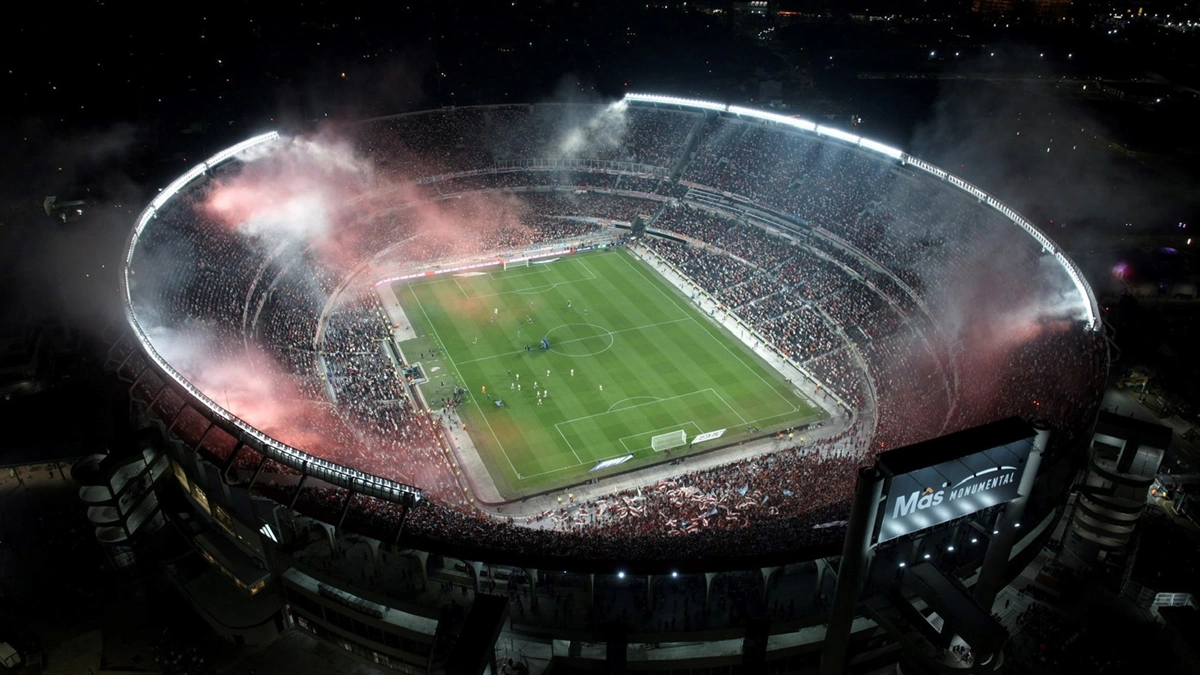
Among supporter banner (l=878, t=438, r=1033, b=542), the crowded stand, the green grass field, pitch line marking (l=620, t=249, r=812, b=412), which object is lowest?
the green grass field

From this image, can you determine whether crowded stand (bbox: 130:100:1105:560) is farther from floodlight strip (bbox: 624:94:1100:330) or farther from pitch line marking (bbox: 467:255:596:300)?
pitch line marking (bbox: 467:255:596:300)

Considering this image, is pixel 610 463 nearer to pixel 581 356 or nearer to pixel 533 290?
pixel 581 356

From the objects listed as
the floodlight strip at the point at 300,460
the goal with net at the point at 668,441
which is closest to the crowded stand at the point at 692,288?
the floodlight strip at the point at 300,460

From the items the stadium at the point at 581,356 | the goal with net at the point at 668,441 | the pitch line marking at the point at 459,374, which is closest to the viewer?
the stadium at the point at 581,356

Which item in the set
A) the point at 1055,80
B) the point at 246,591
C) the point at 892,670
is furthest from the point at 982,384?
the point at 1055,80

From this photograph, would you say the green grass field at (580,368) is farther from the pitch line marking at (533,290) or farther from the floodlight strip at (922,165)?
the floodlight strip at (922,165)

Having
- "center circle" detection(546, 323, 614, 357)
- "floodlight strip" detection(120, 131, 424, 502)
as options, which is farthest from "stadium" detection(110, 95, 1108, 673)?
"center circle" detection(546, 323, 614, 357)
